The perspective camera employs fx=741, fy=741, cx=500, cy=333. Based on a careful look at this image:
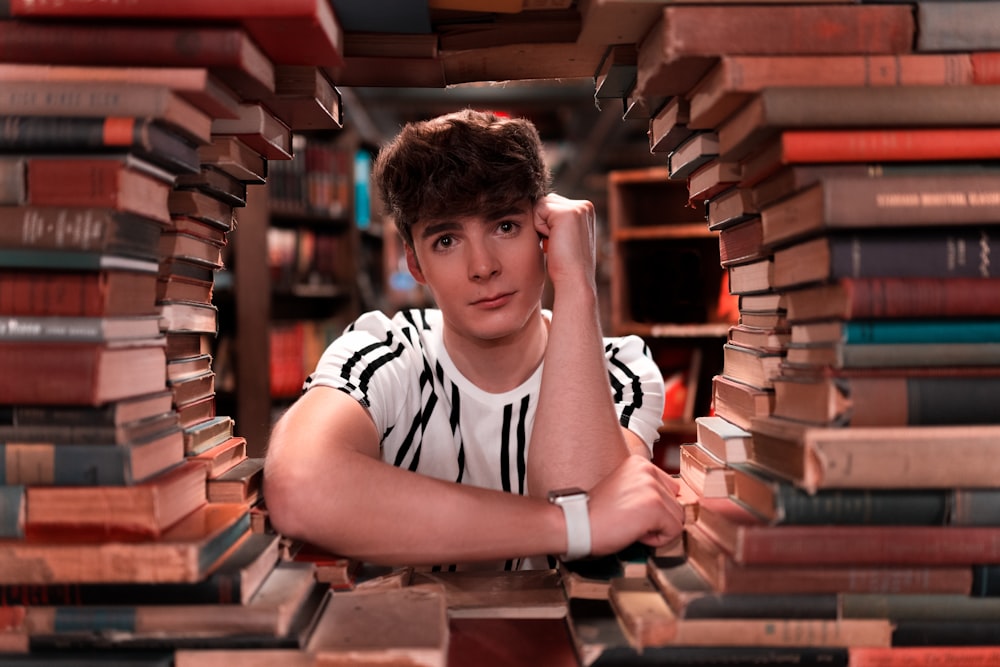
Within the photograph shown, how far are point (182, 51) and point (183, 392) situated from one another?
0.47 metres

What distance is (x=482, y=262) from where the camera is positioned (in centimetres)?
138

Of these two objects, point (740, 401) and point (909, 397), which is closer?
point (909, 397)

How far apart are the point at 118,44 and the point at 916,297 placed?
0.95 metres

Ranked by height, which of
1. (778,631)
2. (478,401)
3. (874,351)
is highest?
(874,351)

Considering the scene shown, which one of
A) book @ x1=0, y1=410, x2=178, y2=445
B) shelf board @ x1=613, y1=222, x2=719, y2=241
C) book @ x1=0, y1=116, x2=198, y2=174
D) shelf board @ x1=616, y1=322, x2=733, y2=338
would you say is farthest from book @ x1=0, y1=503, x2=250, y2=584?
shelf board @ x1=613, y1=222, x2=719, y2=241

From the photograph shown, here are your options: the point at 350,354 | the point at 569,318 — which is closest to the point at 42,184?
the point at 350,354

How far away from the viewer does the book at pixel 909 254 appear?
0.82m

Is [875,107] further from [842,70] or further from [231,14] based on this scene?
[231,14]

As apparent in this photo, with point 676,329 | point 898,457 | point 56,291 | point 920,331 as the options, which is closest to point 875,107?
point 920,331

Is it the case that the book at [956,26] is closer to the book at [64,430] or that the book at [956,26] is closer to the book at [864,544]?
the book at [864,544]

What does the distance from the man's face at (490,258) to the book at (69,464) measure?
2.36 ft

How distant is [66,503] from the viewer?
32.2 inches

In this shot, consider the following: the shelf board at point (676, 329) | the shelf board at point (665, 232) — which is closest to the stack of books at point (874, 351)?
the shelf board at point (676, 329)

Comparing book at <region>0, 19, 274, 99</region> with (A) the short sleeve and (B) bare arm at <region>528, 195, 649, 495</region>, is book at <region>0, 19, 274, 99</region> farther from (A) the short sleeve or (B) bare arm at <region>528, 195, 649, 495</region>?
(A) the short sleeve
